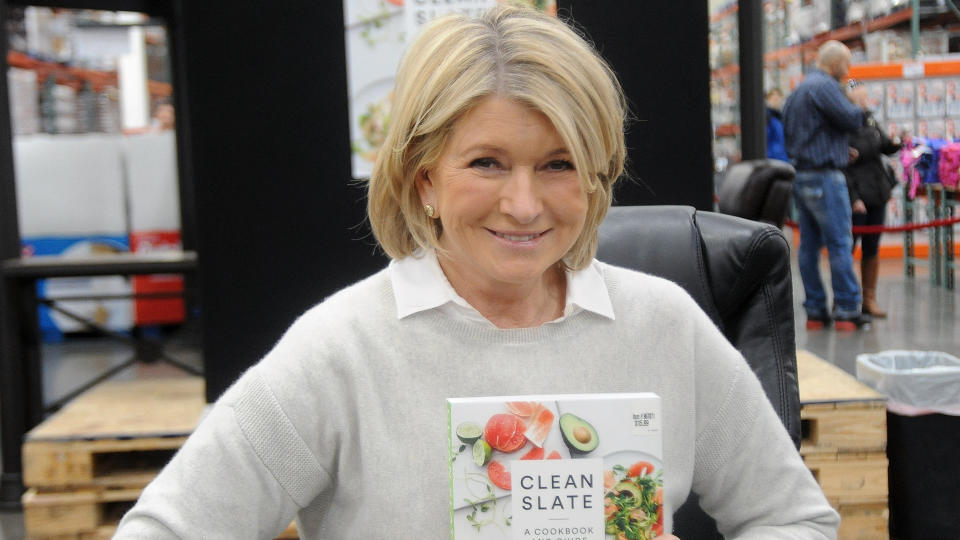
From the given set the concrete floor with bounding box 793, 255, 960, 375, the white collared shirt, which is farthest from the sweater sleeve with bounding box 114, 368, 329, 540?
the concrete floor with bounding box 793, 255, 960, 375

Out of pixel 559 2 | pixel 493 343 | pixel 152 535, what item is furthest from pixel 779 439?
pixel 559 2

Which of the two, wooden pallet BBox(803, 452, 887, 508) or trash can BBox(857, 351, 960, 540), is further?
trash can BBox(857, 351, 960, 540)

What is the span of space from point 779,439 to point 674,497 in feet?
0.55

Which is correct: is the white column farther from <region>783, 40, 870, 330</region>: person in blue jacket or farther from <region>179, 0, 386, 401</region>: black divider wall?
<region>179, 0, 386, 401</region>: black divider wall

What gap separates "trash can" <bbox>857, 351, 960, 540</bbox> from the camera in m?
3.12

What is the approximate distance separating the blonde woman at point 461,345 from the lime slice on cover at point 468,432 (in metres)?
0.23

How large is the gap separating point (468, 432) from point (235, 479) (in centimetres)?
33

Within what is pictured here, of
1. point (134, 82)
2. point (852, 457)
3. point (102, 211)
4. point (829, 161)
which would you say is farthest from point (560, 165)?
point (134, 82)

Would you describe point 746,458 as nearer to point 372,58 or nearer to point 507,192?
point 507,192

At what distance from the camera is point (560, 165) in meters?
1.25

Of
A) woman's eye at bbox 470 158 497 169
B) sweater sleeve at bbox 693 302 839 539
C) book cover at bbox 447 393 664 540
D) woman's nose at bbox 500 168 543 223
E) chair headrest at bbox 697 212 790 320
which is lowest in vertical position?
sweater sleeve at bbox 693 302 839 539

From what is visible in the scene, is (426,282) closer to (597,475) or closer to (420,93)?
(420,93)

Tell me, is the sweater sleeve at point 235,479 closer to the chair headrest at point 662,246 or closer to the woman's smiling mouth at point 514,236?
the woman's smiling mouth at point 514,236

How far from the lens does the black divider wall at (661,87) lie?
3.12m
